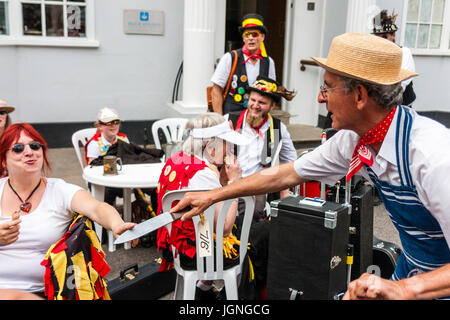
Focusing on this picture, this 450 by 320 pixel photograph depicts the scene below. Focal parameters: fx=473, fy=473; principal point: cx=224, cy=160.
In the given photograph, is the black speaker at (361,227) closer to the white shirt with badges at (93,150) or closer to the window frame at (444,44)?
the white shirt with badges at (93,150)

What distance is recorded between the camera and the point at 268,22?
9336mm

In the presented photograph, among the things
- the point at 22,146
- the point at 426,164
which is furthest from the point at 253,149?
the point at 426,164

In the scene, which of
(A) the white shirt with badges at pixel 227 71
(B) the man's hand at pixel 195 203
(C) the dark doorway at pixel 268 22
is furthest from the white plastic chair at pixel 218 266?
(C) the dark doorway at pixel 268 22

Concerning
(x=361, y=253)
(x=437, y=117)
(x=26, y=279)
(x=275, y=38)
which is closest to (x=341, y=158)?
(x=361, y=253)

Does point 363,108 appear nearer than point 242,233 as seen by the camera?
Yes

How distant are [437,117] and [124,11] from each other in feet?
21.0

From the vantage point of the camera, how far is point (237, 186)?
7.02 feet

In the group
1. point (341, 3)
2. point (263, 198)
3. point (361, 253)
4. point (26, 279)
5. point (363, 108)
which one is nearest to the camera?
point (363, 108)

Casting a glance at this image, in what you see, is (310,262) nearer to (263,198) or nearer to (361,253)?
(361,253)

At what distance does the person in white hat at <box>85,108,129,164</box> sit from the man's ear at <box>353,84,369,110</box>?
320 centimetres

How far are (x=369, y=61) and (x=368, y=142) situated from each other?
0.97 ft

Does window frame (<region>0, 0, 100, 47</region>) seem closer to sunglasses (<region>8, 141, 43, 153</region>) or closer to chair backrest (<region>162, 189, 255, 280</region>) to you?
sunglasses (<region>8, 141, 43, 153</region>)

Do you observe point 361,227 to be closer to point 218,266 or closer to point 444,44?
point 218,266

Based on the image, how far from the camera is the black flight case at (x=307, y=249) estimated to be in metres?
2.73
